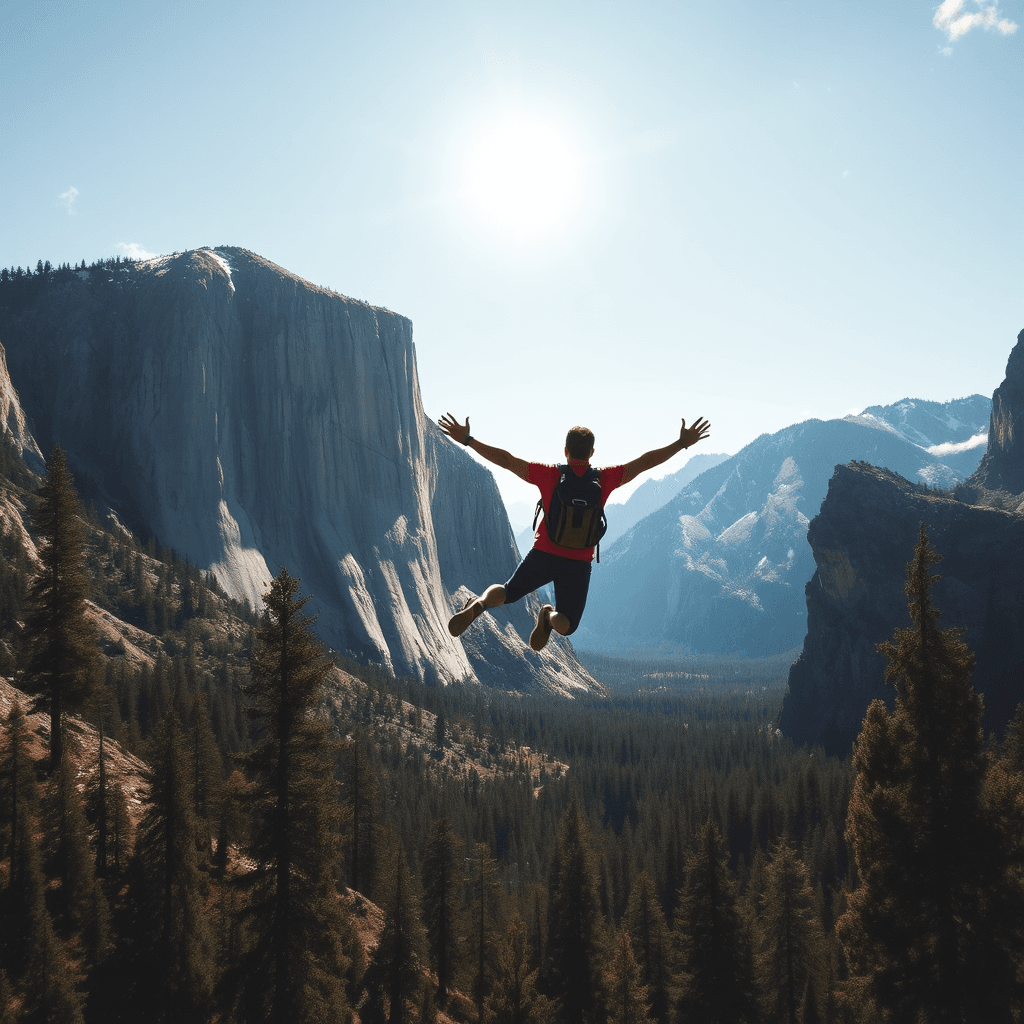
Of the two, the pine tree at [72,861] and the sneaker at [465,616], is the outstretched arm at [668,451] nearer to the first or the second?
the sneaker at [465,616]

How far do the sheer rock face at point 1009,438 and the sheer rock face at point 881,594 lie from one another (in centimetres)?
3694

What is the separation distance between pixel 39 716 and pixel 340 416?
458ft

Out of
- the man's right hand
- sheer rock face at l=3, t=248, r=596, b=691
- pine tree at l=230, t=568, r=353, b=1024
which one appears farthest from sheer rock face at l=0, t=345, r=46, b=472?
the man's right hand

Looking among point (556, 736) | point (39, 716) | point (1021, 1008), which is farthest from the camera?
point (556, 736)

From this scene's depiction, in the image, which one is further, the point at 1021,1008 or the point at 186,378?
the point at 186,378

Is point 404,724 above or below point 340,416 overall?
below

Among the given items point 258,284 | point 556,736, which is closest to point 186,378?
point 258,284

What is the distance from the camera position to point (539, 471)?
910cm

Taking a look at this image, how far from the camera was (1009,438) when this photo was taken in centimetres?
17688

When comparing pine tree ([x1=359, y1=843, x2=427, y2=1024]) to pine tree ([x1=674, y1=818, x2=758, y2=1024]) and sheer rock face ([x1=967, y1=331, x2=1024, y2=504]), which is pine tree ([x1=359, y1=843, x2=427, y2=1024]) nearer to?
pine tree ([x1=674, y1=818, x2=758, y2=1024])

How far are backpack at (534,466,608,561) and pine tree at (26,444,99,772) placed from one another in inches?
1154

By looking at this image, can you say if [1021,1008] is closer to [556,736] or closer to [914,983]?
[914,983]

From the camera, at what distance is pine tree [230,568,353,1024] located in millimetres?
17875

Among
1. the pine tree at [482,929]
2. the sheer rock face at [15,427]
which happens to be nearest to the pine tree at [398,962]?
the pine tree at [482,929]
